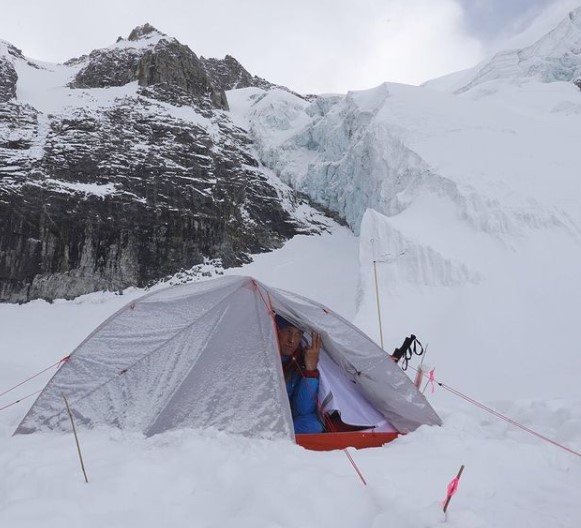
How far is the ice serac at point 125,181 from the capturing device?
26.6 meters

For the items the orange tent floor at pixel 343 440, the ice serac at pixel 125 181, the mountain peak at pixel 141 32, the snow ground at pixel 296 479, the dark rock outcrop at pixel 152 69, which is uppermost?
the mountain peak at pixel 141 32

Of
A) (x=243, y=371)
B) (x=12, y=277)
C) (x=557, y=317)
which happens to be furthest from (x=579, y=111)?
(x=12, y=277)

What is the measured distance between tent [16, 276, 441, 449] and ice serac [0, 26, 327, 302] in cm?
2502

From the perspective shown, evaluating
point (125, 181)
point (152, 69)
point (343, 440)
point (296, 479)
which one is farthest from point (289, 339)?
point (152, 69)

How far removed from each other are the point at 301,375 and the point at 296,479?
1.77 m

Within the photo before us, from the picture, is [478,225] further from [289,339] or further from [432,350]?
[289,339]

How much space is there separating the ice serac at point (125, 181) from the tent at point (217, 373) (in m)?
25.0

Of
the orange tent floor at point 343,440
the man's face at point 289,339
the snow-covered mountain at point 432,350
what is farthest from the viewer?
the man's face at point 289,339

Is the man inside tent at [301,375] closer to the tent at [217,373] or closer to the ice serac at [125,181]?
the tent at [217,373]

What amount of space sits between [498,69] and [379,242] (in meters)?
27.8

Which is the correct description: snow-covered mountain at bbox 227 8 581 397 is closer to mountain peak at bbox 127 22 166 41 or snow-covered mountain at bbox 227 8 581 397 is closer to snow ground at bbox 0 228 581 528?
snow ground at bbox 0 228 581 528

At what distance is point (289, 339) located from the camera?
4.59 m

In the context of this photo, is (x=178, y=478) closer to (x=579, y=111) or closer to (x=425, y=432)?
(x=425, y=432)

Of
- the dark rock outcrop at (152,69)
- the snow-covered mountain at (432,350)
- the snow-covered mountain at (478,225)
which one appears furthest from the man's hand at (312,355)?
the dark rock outcrop at (152,69)
